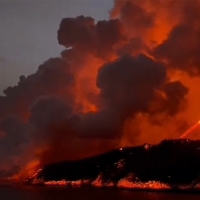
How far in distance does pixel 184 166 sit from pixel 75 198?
50.8 metres

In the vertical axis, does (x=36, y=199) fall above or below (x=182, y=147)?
below

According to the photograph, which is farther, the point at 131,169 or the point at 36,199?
the point at 131,169

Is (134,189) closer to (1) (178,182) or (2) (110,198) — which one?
(1) (178,182)

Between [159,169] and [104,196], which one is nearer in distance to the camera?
[104,196]

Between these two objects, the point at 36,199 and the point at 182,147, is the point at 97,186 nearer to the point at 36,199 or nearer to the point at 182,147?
the point at 182,147

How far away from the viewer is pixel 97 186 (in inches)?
7667

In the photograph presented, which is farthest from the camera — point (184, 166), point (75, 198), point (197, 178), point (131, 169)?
point (131, 169)

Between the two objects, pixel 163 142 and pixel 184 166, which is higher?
pixel 163 142

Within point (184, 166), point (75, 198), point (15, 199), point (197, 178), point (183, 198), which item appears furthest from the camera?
point (184, 166)

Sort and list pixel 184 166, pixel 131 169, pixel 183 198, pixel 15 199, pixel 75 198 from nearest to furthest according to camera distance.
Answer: pixel 183 198 < pixel 75 198 < pixel 15 199 < pixel 184 166 < pixel 131 169

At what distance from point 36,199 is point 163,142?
237 feet

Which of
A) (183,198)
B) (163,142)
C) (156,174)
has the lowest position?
(183,198)

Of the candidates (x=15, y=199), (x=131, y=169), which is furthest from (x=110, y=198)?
(x=131, y=169)

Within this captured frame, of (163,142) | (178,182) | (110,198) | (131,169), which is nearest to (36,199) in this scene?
(110,198)
